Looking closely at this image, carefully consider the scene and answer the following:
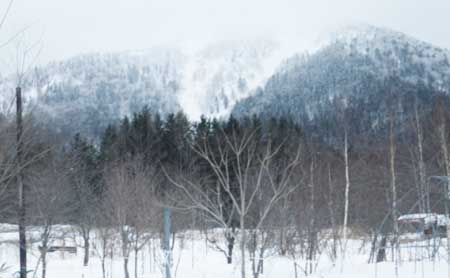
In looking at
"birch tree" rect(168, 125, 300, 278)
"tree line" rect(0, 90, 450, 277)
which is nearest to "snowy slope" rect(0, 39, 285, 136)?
"tree line" rect(0, 90, 450, 277)

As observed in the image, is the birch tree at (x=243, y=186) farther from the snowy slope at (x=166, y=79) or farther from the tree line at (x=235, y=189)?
the snowy slope at (x=166, y=79)

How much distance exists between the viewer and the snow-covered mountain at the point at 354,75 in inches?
3433

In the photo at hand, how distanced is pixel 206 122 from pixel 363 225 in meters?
19.1

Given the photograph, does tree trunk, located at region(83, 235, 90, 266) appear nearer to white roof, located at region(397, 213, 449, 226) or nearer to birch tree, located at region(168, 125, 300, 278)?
birch tree, located at region(168, 125, 300, 278)

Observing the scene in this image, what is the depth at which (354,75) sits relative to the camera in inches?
4003

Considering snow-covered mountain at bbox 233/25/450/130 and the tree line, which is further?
snow-covered mountain at bbox 233/25/450/130

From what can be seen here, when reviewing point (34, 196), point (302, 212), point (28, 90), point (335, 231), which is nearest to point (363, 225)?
point (335, 231)

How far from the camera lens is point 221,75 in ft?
466

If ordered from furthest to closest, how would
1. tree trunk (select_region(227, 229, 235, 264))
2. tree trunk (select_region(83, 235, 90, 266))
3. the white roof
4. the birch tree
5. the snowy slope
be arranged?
1. the snowy slope
2. tree trunk (select_region(83, 235, 90, 266))
3. tree trunk (select_region(227, 229, 235, 264))
4. the white roof
5. the birch tree

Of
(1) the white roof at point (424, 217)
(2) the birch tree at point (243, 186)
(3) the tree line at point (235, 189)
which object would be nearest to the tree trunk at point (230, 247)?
(3) the tree line at point (235, 189)

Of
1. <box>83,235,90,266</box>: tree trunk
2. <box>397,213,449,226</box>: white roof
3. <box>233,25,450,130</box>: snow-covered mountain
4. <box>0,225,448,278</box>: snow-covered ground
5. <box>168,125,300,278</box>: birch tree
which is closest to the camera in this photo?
<box>168,125,300,278</box>: birch tree

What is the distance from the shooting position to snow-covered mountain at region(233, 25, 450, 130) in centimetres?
8719

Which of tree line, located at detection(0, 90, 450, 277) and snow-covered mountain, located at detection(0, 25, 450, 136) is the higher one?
snow-covered mountain, located at detection(0, 25, 450, 136)

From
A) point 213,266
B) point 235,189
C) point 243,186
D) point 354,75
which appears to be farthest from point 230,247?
point 354,75
